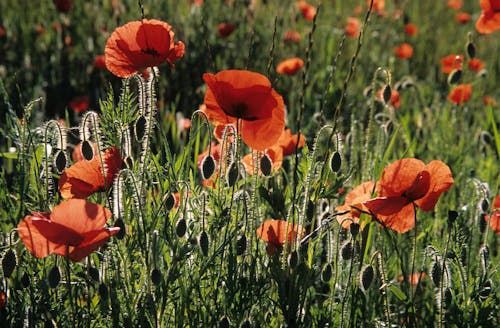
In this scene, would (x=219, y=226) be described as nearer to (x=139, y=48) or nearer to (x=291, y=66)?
(x=139, y=48)

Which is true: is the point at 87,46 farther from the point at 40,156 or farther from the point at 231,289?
the point at 231,289

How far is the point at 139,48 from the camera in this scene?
191cm

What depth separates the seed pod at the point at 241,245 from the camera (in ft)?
6.12

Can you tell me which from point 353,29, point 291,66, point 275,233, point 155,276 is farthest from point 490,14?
point 353,29

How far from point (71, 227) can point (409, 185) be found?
2.49 ft

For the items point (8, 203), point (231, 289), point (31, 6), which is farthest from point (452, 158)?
point (31, 6)

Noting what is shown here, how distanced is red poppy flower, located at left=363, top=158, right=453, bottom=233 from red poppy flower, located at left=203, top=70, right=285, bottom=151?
0.91 feet

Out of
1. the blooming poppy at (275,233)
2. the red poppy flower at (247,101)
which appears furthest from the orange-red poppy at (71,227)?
the blooming poppy at (275,233)

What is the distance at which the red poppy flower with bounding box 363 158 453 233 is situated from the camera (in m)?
1.74

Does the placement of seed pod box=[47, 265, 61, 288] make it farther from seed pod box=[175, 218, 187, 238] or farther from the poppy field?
seed pod box=[175, 218, 187, 238]

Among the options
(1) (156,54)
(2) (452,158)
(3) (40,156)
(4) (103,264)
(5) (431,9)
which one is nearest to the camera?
(4) (103,264)

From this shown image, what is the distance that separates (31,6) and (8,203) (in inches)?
137

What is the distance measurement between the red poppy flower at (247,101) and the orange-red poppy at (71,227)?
0.38 metres

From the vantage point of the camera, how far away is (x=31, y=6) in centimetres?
536
